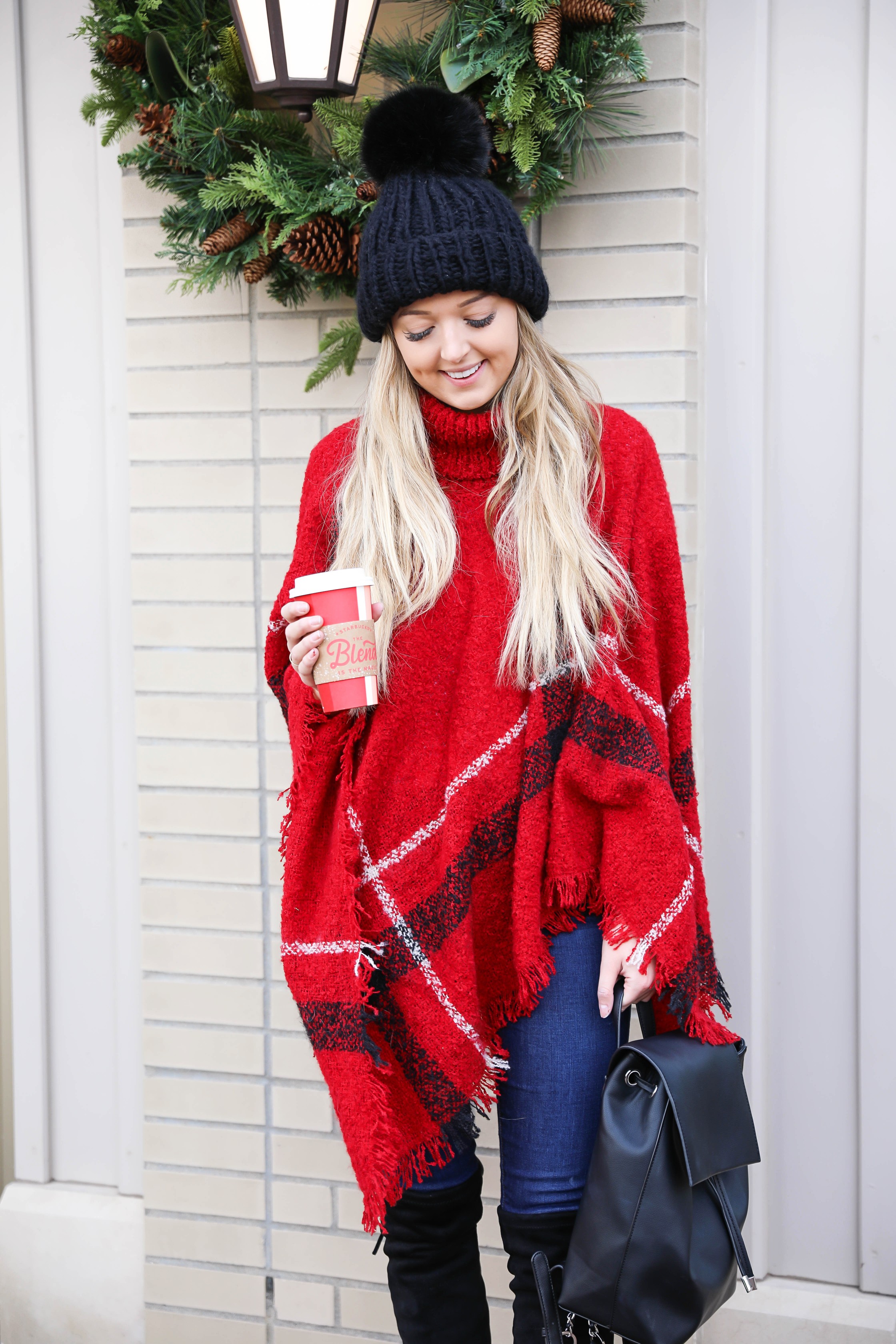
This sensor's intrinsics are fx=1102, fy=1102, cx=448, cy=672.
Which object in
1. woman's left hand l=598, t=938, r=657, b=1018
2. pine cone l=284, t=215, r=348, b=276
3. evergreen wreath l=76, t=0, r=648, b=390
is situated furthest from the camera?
pine cone l=284, t=215, r=348, b=276

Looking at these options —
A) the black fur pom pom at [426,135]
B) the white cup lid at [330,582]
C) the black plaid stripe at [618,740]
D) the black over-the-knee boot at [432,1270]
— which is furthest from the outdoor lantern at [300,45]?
the black over-the-knee boot at [432,1270]

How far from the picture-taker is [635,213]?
2.01m

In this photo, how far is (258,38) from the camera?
1.73 m

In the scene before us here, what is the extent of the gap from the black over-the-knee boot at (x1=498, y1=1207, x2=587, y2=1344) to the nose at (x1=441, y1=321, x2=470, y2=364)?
50.5 inches

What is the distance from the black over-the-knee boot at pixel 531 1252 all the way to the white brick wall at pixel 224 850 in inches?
21.1

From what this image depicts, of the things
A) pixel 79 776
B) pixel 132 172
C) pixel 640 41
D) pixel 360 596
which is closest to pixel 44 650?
pixel 79 776

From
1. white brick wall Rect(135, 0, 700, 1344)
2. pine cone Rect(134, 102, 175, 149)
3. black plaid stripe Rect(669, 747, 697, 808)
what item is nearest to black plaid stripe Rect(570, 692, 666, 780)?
black plaid stripe Rect(669, 747, 697, 808)

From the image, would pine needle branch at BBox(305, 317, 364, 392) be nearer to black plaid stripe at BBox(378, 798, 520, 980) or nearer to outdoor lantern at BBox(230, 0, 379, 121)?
outdoor lantern at BBox(230, 0, 379, 121)

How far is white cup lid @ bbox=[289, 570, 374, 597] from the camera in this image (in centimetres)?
150

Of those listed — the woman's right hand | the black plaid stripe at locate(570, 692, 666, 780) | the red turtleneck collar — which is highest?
the red turtleneck collar

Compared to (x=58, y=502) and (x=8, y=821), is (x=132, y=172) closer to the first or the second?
(x=58, y=502)

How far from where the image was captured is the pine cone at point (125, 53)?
1.97 m

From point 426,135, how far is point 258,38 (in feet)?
1.07

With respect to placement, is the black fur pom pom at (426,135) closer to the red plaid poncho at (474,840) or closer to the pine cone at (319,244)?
the pine cone at (319,244)
